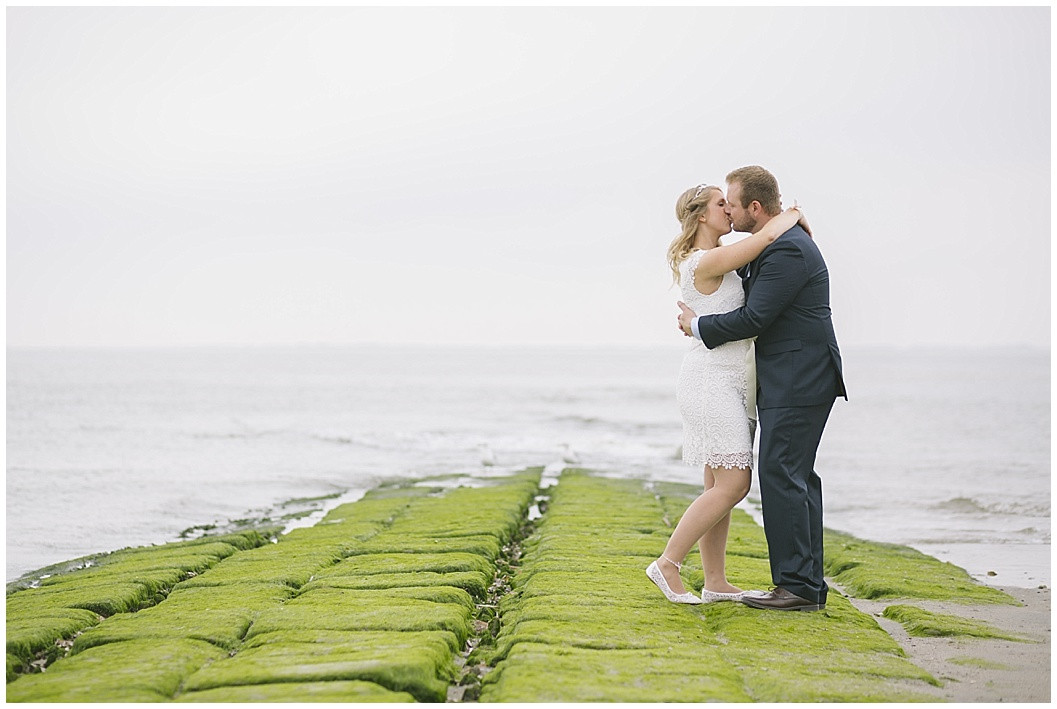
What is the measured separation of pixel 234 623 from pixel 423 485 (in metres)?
10.3

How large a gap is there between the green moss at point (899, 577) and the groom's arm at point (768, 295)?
253 cm

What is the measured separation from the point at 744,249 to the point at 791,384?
2.69 feet

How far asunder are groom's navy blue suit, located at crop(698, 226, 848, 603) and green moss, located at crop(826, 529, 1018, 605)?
4.93 ft

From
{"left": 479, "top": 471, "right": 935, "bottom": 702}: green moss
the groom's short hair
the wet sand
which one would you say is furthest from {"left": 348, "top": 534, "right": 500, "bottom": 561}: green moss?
the groom's short hair

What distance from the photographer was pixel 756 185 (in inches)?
221

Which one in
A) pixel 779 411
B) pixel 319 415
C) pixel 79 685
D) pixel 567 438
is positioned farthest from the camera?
pixel 319 415

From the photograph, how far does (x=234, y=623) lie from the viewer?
5.05 metres

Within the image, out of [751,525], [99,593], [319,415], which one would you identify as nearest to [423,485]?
[751,525]

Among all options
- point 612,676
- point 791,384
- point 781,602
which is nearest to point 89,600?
point 612,676

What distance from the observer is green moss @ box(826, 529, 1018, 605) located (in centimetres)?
669

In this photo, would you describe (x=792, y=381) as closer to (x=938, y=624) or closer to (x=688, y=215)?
(x=688, y=215)

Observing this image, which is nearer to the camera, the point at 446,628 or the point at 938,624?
the point at 446,628

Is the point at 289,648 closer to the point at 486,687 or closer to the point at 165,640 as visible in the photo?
the point at 165,640

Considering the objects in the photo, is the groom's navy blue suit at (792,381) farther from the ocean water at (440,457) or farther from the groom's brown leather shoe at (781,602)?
the ocean water at (440,457)
